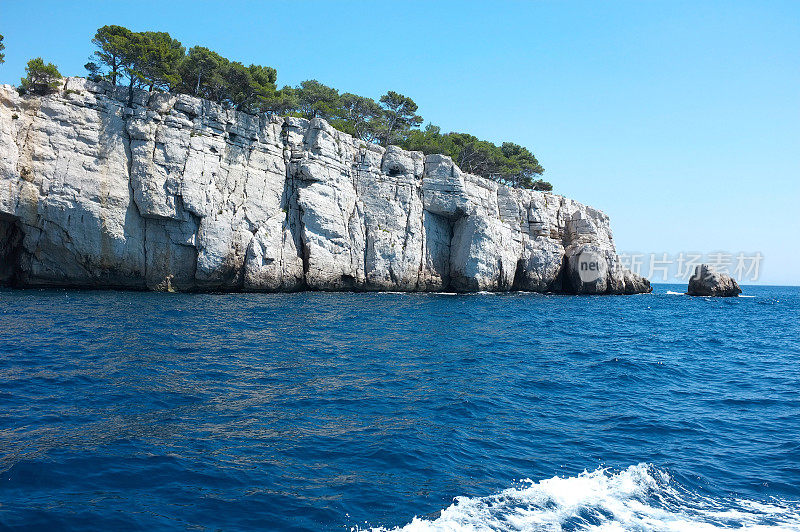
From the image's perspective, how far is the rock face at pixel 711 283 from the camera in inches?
2363

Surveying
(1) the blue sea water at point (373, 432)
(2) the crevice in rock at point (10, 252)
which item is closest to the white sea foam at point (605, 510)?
(1) the blue sea water at point (373, 432)

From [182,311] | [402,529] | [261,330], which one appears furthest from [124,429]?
[182,311]

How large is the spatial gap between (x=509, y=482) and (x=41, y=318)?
1991 cm

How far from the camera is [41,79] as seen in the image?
1187 inches

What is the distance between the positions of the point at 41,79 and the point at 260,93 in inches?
574

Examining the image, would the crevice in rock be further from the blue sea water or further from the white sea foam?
the white sea foam

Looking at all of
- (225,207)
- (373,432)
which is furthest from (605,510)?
(225,207)

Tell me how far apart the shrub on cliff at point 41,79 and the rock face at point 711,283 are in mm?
70328

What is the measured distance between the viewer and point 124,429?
8625 mm

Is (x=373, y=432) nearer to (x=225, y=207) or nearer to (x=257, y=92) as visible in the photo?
(x=225, y=207)

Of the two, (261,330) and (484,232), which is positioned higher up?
(484,232)

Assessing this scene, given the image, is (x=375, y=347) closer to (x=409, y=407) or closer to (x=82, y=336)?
(x=409, y=407)

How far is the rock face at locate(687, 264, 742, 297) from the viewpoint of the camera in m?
60.0

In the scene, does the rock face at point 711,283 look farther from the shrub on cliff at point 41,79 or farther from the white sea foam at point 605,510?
the shrub on cliff at point 41,79
